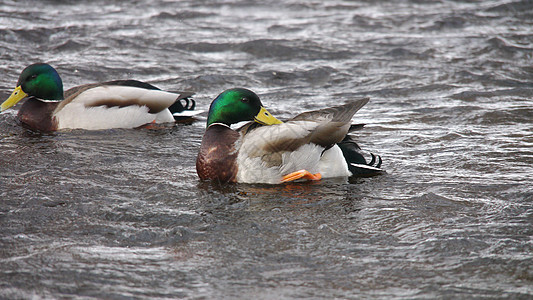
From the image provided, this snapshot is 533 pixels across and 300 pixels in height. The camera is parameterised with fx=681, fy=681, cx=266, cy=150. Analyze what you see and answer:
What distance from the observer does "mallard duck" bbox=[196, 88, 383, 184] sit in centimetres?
533

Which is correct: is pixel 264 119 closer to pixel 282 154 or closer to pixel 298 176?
pixel 282 154

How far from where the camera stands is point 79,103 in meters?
7.10

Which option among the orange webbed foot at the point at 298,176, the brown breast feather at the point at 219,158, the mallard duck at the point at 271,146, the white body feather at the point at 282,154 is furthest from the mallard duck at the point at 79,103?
the orange webbed foot at the point at 298,176

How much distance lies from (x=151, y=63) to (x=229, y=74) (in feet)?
4.40

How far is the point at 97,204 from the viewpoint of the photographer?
4887 mm

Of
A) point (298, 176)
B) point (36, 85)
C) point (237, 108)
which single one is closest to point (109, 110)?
point (36, 85)

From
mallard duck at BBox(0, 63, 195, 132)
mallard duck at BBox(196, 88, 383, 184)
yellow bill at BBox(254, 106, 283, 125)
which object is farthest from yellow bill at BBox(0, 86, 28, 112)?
yellow bill at BBox(254, 106, 283, 125)

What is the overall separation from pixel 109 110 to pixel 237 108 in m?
2.16

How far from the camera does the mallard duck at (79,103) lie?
7.08 meters

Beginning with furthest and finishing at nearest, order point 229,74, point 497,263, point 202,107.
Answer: point 229,74 → point 202,107 → point 497,263

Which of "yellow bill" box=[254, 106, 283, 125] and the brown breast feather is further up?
"yellow bill" box=[254, 106, 283, 125]

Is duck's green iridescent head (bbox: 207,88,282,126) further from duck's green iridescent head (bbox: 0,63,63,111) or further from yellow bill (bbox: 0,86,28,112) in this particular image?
yellow bill (bbox: 0,86,28,112)

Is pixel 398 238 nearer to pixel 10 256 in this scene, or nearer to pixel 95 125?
pixel 10 256

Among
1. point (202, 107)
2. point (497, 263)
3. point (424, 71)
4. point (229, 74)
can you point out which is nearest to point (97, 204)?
point (497, 263)
